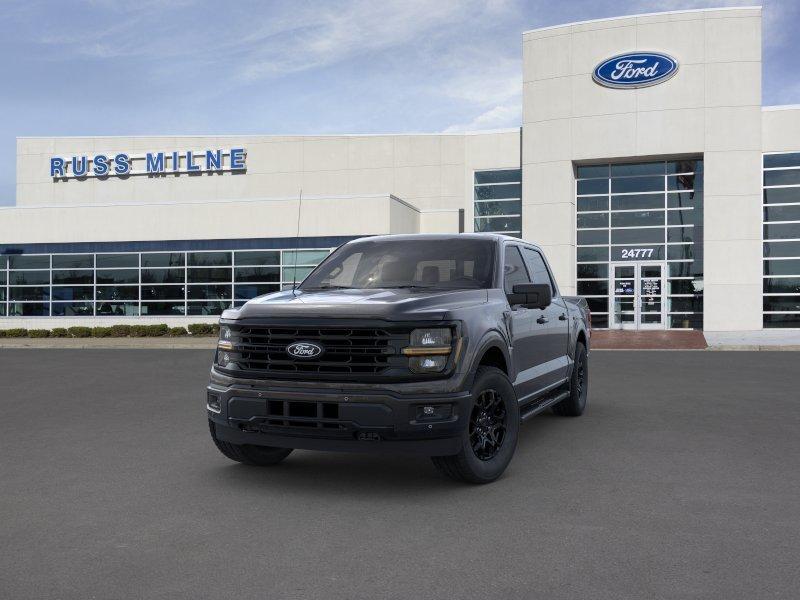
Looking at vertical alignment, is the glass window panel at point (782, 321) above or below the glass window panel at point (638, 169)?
below

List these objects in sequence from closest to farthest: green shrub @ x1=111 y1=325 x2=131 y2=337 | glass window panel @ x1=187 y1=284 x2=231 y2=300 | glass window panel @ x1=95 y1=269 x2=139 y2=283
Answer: green shrub @ x1=111 y1=325 x2=131 y2=337, glass window panel @ x1=187 y1=284 x2=231 y2=300, glass window panel @ x1=95 y1=269 x2=139 y2=283

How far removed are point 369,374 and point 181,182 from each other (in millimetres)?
36471

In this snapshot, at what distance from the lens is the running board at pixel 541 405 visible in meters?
7.45

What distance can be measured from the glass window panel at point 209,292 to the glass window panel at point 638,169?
17.1 metres

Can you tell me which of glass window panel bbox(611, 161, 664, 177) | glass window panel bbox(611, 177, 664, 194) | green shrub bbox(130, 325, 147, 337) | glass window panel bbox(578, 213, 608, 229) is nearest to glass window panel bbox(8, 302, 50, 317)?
green shrub bbox(130, 325, 147, 337)

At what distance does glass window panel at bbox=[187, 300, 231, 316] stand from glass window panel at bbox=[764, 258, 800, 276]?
2190cm

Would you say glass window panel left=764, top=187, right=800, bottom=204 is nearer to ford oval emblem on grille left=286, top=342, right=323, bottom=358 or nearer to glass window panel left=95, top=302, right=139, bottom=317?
glass window panel left=95, top=302, right=139, bottom=317

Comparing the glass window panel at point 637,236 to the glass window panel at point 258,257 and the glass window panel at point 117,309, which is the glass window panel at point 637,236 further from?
the glass window panel at point 117,309

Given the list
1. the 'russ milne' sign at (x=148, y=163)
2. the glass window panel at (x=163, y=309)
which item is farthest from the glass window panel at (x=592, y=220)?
the glass window panel at (x=163, y=309)

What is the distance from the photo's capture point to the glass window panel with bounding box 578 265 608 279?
32.1 m

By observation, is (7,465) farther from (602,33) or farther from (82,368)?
(602,33)

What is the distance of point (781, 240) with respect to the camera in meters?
30.1

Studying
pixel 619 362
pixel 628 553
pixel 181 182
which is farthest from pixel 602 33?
pixel 628 553

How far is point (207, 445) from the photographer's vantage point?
26.2ft
